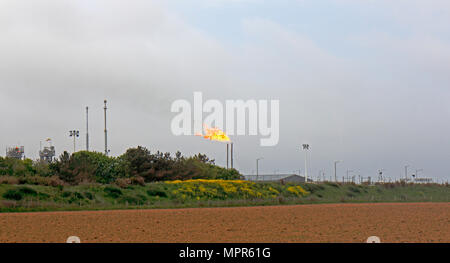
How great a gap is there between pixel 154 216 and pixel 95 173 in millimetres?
27187

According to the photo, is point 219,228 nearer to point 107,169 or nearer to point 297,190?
point 107,169

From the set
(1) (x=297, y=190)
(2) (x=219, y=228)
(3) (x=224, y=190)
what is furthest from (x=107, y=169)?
(2) (x=219, y=228)

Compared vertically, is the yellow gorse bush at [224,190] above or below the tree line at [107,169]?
below

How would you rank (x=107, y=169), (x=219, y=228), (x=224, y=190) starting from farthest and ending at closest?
(x=107, y=169), (x=224, y=190), (x=219, y=228)

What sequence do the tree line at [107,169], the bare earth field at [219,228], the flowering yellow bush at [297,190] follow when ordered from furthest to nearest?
the flowering yellow bush at [297,190] → the tree line at [107,169] → the bare earth field at [219,228]

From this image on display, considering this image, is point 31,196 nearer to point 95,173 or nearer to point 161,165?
point 95,173

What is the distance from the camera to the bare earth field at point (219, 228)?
21391 millimetres

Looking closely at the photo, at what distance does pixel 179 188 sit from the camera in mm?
50781

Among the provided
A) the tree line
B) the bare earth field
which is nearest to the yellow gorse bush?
the tree line

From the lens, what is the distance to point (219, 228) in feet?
84.0

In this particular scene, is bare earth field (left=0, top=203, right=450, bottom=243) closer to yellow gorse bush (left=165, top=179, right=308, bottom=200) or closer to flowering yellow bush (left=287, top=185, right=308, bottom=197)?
yellow gorse bush (left=165, top=179, right=308, bottom=200)

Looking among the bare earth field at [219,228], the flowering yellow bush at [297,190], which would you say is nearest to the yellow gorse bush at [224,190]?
the flowering yellow bush at [297,190]

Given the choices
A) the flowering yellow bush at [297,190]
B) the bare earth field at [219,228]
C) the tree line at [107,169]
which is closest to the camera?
the bare earth field at [219,228]

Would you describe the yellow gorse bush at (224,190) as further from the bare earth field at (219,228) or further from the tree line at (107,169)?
the bare earth field at (219,228)
